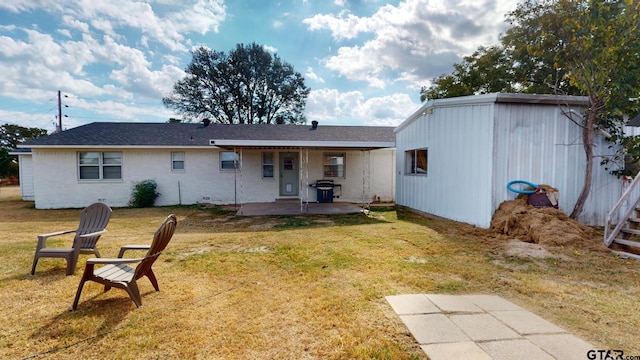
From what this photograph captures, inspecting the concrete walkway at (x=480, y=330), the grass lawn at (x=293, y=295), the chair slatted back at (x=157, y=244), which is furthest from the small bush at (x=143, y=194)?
the concrete walkway at (x=480, y=330)

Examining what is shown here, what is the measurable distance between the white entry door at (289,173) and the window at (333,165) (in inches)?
51.1

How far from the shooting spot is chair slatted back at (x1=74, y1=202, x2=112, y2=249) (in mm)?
4695

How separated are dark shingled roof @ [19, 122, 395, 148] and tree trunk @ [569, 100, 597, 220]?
6.95 meters

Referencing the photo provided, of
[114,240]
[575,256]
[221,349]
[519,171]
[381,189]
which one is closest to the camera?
[221,349]

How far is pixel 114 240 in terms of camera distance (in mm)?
6324

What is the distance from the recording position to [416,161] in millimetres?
10773

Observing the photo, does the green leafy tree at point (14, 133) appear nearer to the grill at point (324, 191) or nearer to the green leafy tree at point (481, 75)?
the grill at point (324, 191)

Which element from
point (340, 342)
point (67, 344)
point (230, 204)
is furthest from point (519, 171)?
point (230, 204)

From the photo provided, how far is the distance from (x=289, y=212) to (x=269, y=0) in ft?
29.4

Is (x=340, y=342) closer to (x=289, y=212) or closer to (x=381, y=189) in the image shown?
(x=289, y=212)

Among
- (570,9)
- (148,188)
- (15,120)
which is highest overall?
(15,120)

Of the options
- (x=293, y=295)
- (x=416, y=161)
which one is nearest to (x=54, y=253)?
(x=293, y=295)

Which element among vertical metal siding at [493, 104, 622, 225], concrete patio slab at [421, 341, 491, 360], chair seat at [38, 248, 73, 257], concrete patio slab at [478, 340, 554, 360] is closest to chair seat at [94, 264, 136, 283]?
chair seat at [38, 248, 73, 257]

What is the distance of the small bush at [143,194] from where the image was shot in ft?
38.9
